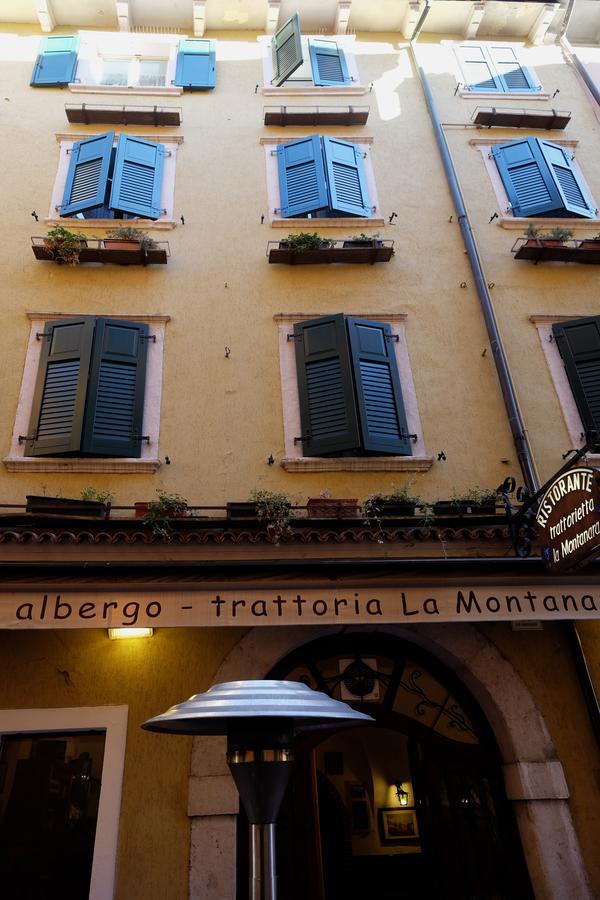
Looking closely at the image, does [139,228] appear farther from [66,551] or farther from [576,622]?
[576,622]

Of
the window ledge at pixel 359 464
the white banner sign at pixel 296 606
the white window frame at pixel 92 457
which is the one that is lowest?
the white banner sign at pixel 296 606

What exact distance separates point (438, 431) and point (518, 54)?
8526mm

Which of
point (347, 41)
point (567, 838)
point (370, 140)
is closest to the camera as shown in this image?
point (567, 838)

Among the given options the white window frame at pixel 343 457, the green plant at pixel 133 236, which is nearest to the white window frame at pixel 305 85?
the green plant at pixel 133 236

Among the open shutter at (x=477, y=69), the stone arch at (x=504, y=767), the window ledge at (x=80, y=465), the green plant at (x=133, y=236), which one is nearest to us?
the stone arch at (x=504, y=767)

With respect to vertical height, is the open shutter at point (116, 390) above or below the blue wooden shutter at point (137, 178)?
below

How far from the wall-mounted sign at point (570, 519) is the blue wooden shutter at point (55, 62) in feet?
32.4

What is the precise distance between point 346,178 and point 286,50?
2963 mm

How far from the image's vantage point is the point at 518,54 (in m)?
11.4

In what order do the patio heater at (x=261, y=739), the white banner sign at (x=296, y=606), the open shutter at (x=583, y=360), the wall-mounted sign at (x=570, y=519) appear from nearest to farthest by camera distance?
1. the patio heater at (x=261, y=739)
2. the wall-mounted sign at (x=570, y=519)
3. the white banner sign at (x=296, y=606)
4. the open shutter at (x=583, y=360)

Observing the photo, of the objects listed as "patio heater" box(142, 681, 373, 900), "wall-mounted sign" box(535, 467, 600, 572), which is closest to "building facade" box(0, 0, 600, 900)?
"wall-mounted sign" box(535, 467, 600, 572)

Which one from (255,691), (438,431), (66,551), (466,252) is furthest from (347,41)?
(255,691)

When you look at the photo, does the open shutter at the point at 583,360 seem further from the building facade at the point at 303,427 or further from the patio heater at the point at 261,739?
the patio heater at the point at 261,739

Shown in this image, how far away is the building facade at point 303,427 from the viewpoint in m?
5.18
